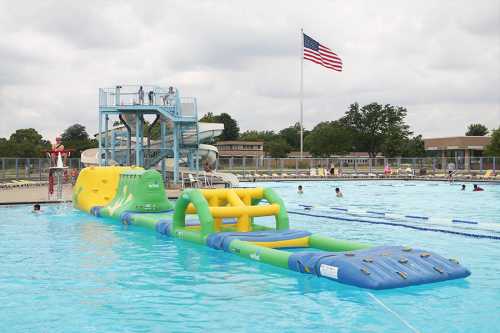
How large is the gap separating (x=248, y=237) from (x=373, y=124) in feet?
342

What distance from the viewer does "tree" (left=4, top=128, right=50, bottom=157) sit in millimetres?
82750

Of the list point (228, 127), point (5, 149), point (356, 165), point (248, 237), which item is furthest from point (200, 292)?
point (228, 127)

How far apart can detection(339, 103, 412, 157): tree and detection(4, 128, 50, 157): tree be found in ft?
190

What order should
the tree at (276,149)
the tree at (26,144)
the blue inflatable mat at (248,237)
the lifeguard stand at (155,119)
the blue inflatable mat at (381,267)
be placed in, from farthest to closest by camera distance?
1. the tree at (276,149)
2. the tree at (26,144)
3. the lifeguard stand at (155,119)
4. the blue inflatable mat at (248,237)
5. the blue inflatable mat at (381,267)

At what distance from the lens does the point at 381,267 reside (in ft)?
29.4

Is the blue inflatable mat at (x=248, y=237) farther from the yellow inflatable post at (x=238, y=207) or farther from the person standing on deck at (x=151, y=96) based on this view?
the person standing on deck at (x=151, y=96)

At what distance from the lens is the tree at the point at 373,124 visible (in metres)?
111

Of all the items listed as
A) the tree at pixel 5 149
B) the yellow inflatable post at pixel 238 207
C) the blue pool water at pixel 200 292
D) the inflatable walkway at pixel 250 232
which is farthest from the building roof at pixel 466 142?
the yellow inflatable post at pixel 238 207

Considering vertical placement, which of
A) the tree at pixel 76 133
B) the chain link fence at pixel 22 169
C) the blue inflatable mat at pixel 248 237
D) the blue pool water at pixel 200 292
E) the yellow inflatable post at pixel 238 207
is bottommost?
the blue pool water at pixel 200 292

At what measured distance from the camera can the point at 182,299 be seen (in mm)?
8250

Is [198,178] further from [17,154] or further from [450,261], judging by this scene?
[17,154]

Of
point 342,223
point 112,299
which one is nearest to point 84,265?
point 112,299

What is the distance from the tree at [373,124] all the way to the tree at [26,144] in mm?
57992

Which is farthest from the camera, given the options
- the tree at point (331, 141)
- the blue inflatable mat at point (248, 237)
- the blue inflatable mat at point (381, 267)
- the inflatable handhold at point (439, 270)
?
the tree at point (331, 141)
